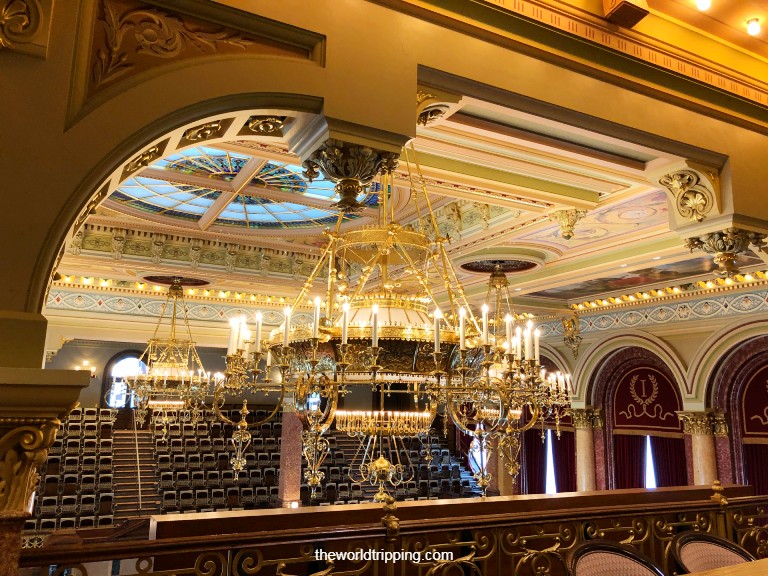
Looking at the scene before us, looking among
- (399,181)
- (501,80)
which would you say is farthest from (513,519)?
(399,181)

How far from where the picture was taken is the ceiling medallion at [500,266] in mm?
8820

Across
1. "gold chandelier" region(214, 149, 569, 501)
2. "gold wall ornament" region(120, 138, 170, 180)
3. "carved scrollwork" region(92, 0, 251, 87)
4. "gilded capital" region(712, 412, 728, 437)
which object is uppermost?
"carved scrollwork" region(92, 0, 251, 87)

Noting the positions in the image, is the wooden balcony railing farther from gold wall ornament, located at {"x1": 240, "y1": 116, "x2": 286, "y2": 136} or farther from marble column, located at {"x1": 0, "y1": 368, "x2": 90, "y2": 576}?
gold wall ornament, located at {"x1": 240, "y1": 116, "x2": 286, "y2": 136}

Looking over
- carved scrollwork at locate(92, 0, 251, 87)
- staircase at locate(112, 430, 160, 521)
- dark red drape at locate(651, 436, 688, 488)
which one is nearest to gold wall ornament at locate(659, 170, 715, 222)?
carved scrollwork at locate(92, 0, 251, 87)

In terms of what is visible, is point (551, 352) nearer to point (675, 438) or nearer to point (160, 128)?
point (675, 438)

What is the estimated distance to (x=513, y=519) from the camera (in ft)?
10.8

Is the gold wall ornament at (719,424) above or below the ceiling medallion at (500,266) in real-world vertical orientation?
below

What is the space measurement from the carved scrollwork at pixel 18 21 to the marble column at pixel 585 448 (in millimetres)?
12682

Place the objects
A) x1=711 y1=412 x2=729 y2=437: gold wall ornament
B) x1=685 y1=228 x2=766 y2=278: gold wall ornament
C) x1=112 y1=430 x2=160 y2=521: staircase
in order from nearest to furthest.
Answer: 1. x1=685 y1=228 x2=766 y2=278: gold wall ornament
2. x1=711 y1=412 x2=729 y2=437: gold wall ornament
3. x1=112 y1=430 x2=160 y2=521: staircase

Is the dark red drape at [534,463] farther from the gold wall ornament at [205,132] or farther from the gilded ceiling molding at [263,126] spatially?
the gold wall ornament at [205,132]

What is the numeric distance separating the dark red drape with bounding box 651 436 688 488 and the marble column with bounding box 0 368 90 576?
1189cm

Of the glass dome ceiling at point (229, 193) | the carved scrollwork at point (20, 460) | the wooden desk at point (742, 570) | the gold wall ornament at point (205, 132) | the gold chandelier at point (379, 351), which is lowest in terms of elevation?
the wooden desk at point (742, 570)

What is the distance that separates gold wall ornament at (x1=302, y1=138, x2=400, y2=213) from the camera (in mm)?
2850

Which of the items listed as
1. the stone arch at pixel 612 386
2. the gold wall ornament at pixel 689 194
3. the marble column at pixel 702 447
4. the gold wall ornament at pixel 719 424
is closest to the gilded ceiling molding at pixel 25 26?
the gold wall ornament at pixel 689 194
